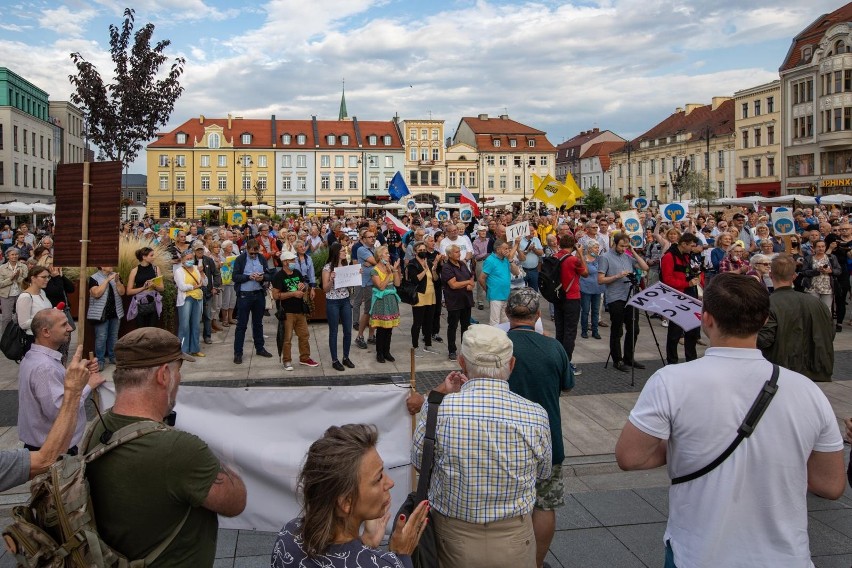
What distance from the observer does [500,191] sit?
94.8 meters

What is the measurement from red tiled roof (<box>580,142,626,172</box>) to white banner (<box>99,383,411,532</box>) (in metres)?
100

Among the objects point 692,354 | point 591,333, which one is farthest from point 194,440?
point 591,333

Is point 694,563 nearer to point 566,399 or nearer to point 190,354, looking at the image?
point 566,399

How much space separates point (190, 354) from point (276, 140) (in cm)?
7793

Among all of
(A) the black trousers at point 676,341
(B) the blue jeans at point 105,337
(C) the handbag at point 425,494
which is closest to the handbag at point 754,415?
(C) the handbag at point 425,494

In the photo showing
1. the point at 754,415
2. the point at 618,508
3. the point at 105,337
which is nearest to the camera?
the point at 754,415

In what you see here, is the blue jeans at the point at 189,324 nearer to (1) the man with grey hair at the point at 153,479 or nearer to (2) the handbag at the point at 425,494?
(2) the handbag at the point at 425,494

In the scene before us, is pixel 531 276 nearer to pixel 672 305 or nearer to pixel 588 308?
pixel 588 308

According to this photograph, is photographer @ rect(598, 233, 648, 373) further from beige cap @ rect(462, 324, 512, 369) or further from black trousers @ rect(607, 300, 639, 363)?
beige cap @ rect(462, 324, 512, 369)

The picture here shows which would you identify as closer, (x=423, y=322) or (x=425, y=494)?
(x=425, y=494)

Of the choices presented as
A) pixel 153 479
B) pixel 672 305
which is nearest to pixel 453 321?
pixel 672 305

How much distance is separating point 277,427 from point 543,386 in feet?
5.84

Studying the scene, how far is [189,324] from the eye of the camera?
11.1 metres

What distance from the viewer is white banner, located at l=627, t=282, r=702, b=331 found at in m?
7.23
